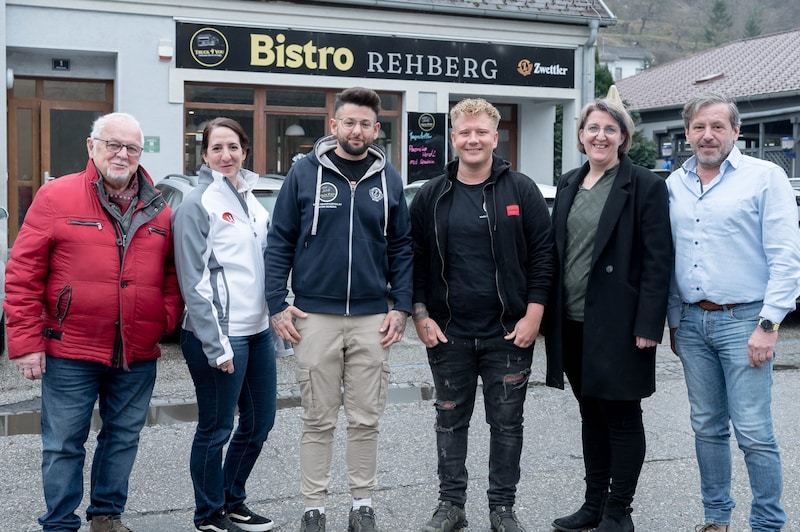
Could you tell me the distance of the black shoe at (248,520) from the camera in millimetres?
4359

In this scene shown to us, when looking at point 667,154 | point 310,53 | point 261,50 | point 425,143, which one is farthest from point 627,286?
point 667,154

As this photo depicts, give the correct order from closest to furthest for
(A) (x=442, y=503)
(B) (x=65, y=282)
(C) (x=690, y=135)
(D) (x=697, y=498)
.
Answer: (B) (x=65, y=282) < (C) (x=690, y=135) < (A) (x=442, y=503) < (D) (x=697, y=498)

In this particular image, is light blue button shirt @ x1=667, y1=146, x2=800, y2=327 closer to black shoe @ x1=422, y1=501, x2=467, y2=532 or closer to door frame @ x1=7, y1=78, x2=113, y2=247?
black shoe @ x1=422, y1=501, x2=467, y2=532

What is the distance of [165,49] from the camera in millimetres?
14062

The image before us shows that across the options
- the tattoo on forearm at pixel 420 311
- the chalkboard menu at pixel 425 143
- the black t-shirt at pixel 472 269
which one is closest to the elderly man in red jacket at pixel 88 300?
the tattoo on forearm at pixel 420 311

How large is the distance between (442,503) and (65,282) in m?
2.00

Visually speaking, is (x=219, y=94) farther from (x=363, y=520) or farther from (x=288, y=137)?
(x=363, y=520)

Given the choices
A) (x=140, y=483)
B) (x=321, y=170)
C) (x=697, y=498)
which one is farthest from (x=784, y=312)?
(x=140, y=483)

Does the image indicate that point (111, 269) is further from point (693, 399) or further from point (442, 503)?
point (693, 399)

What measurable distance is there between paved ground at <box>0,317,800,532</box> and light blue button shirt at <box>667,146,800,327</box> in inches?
49.5

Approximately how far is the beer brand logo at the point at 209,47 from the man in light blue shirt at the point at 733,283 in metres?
11.4

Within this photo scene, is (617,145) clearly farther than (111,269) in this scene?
Yes

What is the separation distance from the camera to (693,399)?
13.7 ft

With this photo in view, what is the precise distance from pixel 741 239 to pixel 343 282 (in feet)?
5.70
